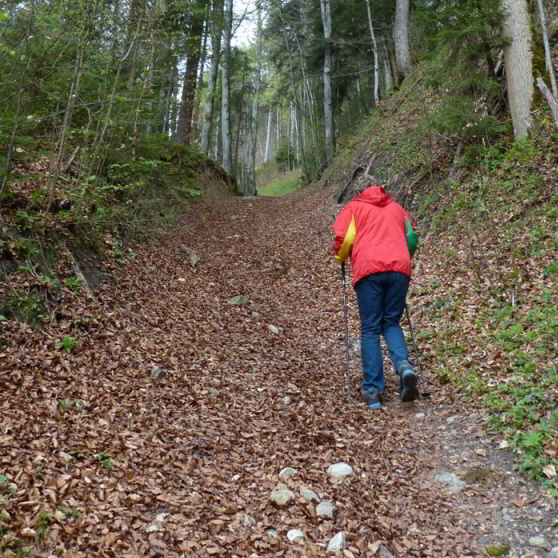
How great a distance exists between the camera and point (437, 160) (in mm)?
10984

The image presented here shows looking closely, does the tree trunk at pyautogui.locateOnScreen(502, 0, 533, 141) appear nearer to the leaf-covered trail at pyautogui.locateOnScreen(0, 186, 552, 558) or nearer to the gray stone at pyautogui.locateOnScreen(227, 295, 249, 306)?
the leaf-covered trail at pyautogui.locateOnScreen(0, 186, 552, 558)

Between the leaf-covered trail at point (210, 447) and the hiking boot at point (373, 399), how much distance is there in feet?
0.32

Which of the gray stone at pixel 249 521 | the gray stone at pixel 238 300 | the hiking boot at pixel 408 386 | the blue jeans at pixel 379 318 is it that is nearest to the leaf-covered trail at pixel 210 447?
the gray stone at pixel 249 521

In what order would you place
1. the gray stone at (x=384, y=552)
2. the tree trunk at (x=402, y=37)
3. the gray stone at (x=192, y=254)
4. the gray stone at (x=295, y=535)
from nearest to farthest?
the gray stone at (x=384, y=552) < the gray stone at (x=295, y=535) < the gray stone at (x=192, y=254) < the tree trunk at (x=402, y=37)

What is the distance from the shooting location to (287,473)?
12.5 feet

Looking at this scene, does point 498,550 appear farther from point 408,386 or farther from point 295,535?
point 408,386

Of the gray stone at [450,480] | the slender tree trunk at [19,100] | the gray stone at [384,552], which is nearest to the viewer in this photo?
the gray stone at [384,552]

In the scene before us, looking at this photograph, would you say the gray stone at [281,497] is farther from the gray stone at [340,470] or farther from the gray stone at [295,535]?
the gray stone at [340,470]

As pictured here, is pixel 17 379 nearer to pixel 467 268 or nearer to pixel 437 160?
pixel 467 268

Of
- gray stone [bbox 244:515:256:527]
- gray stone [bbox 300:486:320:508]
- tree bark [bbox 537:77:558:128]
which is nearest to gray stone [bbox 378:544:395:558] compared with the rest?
gray stone [bbox 300:486:320:508]

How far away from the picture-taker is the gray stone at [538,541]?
9.91 ft

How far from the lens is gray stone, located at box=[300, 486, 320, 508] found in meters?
3.50

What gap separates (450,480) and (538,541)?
86 cm

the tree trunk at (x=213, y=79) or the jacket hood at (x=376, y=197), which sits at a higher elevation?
the tree trunk at (x=213, y=79)
